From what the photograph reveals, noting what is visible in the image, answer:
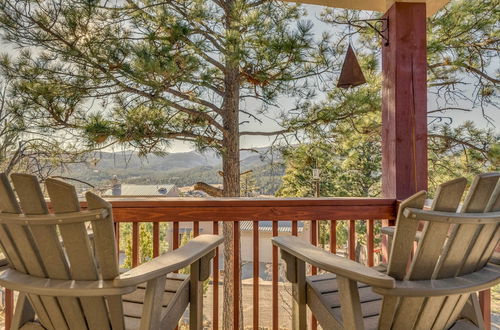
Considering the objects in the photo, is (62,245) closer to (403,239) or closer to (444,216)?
(403,239)

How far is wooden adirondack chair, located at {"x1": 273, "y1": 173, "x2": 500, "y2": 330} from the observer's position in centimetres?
92

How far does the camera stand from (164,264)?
3.34ft

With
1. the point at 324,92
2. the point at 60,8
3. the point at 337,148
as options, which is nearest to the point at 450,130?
the point at 337,148

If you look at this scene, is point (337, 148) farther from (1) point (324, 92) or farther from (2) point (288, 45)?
(2) point (288, 45)

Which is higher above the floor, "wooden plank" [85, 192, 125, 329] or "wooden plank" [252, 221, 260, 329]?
"wooden plank" [85, 192, 125, 329]

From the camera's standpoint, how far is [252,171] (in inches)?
241

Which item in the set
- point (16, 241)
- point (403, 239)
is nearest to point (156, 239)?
point (16, 241)

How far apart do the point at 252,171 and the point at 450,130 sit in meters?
3.59

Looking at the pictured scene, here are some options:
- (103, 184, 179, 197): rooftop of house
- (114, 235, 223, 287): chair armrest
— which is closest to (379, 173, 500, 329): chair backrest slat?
(114, 235, 223, 287): chair armrest

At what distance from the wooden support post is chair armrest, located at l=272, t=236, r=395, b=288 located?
1.15 metres

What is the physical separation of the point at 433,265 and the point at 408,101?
151cm

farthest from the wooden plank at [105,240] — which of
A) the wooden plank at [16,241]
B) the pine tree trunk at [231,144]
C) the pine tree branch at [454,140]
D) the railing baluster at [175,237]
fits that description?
the pine tree branch at [454,140]

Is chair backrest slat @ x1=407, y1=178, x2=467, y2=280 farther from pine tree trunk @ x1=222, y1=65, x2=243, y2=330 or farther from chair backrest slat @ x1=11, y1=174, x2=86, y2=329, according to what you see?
pine tree trunk @ x1=222, y1=65, x2=243, y2=330

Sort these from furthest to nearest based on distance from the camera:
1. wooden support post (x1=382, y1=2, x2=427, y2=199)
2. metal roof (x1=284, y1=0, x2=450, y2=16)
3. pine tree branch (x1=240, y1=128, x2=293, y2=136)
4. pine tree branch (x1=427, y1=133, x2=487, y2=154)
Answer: pine tree branch (x1=240, y1=128, x2=293, y2=136)
pine tree branch (x1=427, y1=133, x2=487, y2=154)
metal roof (x1=284, y1=0, x2=450, y2=16)
wooden support post (x1=382, y1=2, x2=427, y2=199)
